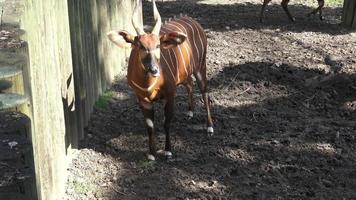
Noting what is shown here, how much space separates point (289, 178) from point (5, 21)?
2.61 meters

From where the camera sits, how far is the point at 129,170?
16.5 feet

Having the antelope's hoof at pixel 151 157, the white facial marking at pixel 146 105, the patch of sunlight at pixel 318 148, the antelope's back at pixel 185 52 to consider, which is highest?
the antelope's back at pixel 185 52

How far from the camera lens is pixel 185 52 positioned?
532cm

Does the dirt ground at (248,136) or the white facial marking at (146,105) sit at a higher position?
the white facial marking at (146,105)

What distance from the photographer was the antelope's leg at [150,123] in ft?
16.5

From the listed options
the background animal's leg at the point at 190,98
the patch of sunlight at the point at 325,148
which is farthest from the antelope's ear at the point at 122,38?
the patch of sunlight at the point at 325,148

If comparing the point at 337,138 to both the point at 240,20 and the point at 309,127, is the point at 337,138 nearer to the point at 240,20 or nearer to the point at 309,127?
the point at 309,127

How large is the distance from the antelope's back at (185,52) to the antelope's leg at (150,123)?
347 mm

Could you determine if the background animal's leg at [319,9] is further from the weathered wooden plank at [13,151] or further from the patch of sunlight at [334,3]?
the weathered wooden plank at [13,151]

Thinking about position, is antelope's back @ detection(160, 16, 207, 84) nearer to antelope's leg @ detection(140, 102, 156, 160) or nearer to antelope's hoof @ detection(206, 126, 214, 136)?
antelope's leg @ detection(140, 102, 156, 160)

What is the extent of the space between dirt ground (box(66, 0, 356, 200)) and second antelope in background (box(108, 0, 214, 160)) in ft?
1.07

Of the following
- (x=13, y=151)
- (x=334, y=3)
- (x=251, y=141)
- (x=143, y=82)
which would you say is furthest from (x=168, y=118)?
(x=334, y=3)

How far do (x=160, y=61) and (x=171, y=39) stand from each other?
0.67 feet

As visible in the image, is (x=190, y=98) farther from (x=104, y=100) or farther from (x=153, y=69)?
(x=153, y=69)
